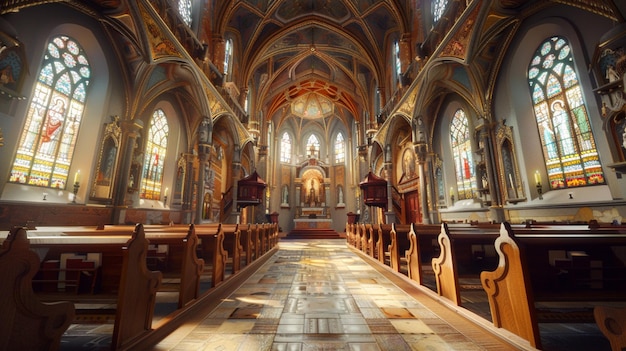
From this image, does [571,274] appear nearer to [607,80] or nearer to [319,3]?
[607,80]

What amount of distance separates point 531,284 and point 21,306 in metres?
3.46

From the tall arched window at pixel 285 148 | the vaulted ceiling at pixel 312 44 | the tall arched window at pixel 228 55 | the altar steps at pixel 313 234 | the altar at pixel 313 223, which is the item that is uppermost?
the vaulted ceiling at pixel 312 44

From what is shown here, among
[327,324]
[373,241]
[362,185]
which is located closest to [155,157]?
[373,241]

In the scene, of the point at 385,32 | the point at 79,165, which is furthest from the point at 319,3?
the point at 79,165

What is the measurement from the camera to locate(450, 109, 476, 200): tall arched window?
9.52 metres

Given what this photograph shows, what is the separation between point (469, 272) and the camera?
402cm

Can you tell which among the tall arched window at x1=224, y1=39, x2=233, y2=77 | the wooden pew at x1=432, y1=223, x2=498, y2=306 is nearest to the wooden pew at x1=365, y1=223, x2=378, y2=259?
the wooden pew at x1=432, y1=223, x2=498, y2=306

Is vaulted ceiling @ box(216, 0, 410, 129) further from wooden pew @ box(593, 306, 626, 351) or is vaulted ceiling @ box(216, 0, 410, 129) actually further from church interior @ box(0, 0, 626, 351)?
wooden pew @ box(593, 306, 626, 351)

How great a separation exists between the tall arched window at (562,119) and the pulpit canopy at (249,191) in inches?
439

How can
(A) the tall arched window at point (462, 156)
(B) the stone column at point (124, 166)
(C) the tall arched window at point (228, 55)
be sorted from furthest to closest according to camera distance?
(C) the tall arched window at point (228, 55) → (A) the tall arched window at point (462, 156) → (B) the stone column at point (124, 166)

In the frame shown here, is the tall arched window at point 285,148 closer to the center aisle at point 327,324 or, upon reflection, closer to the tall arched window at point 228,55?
the tall arched window at point 228,55

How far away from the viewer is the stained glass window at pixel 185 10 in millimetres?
9695

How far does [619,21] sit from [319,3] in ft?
48.5

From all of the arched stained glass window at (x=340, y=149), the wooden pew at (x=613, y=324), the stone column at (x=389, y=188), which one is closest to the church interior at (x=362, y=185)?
the wooden pew at (x=613, y=324)
